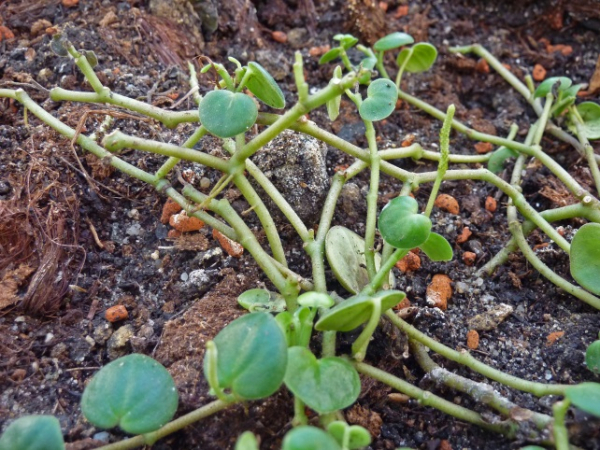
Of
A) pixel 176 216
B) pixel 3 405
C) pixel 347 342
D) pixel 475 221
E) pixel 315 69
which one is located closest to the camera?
pixel 3 405

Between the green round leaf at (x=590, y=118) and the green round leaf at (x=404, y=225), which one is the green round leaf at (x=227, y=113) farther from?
the green round leaf at (x=590, y=118)

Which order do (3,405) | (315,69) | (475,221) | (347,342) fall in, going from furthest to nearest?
1. (315,69)
2. (475,221)
3. (347,342)
4. (3,405)

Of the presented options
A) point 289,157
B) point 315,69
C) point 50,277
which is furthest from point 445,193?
point 50,277

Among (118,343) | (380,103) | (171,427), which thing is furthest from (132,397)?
(380,103)

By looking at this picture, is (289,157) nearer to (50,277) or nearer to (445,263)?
(445,263)

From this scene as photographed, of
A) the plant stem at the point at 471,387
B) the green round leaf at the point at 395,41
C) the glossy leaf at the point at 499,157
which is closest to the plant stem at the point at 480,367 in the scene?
the plant stem at the point at 471,387

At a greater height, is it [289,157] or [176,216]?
[289,157]
